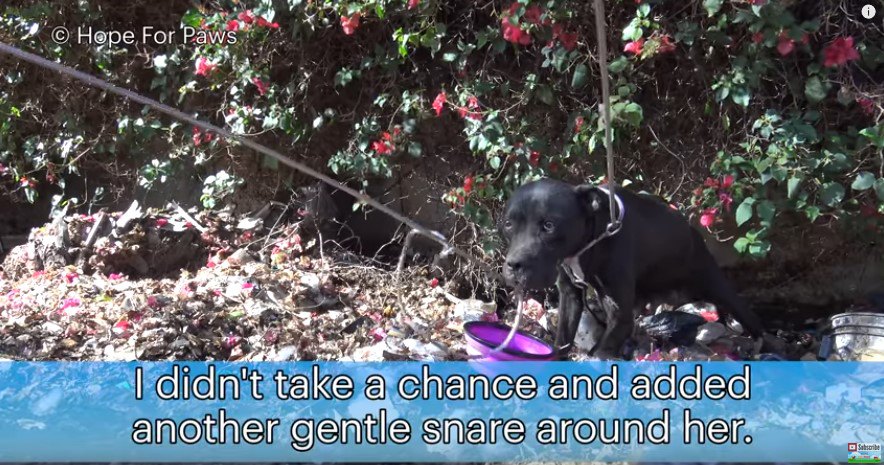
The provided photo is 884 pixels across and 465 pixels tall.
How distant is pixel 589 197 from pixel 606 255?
21 centimetres

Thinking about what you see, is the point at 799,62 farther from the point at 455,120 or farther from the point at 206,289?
the point at 206,289

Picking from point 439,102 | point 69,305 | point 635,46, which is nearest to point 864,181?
point 635,46

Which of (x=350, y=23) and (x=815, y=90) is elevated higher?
(x=350, y=23)

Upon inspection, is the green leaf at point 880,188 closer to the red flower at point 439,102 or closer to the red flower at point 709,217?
the red flower at point 709,217

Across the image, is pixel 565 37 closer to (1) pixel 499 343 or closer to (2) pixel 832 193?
(2) pixel 832 193

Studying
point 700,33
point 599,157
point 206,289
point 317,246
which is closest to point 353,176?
point 317,246

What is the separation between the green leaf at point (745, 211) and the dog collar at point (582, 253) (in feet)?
2.10

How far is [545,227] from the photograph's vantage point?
2.70m

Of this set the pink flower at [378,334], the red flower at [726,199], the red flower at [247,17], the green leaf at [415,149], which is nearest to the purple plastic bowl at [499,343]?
the pink flower at [378,334]

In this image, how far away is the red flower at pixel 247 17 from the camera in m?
4.05

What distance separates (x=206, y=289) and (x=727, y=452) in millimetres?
2337

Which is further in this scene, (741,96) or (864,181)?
(741,96)

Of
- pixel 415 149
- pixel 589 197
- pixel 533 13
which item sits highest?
pixel 533 13
